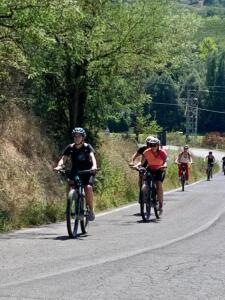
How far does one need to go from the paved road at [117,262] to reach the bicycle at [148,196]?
2.00 feet

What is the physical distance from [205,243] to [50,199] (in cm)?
582

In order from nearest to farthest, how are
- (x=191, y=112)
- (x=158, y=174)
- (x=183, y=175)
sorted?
(x=158, y=174)
(x=183, y=175)
(x=191, y=112)

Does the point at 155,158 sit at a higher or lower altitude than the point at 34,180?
higher

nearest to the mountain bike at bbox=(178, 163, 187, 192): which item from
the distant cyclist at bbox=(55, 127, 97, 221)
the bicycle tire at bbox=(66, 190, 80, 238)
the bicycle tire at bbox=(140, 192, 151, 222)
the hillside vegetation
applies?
the hillside vegetation

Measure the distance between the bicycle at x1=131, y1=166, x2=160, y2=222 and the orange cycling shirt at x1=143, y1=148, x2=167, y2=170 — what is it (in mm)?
211

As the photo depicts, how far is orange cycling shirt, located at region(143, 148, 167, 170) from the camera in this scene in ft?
53.7

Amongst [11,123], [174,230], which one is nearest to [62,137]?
[11,123]

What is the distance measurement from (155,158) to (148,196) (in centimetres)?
95

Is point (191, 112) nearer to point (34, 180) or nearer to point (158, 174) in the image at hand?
point (158, 174)

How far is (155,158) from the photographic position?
645 inches

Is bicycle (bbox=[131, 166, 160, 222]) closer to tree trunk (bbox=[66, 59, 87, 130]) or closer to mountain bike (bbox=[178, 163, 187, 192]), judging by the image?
tree trunk (bbox=[66, 59, 87, 130])

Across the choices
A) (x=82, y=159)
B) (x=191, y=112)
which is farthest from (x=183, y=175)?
(x=191, y=112)

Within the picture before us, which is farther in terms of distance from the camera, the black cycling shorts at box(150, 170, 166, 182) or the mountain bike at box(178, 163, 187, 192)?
the mountain bike at box(178, 163, 187, 192)

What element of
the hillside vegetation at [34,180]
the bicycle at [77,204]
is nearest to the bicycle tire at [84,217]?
the bicycle at [77,204]
